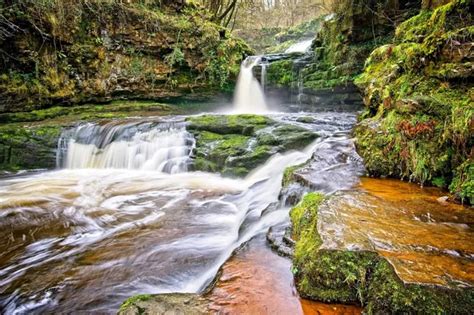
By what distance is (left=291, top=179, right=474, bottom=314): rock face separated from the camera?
179 centimetres

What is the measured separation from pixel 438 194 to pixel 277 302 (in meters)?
2.32

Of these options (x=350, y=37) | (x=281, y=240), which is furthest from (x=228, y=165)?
(x=350, y=37)

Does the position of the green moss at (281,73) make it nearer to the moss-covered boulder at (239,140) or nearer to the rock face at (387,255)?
the moss-covered boulder at (239,140)

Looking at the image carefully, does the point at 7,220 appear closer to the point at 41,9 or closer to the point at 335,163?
the point at 335,163

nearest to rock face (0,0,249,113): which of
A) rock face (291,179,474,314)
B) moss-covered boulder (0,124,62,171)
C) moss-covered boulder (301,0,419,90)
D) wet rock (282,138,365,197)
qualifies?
moss-covered boulder (0,124,62,171)

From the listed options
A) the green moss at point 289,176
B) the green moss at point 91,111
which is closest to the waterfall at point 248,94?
the green moss at point 91,111

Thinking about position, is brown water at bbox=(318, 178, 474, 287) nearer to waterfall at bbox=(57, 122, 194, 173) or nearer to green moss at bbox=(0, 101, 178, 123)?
waterfall at bbox=(57, 122, 194, 173)

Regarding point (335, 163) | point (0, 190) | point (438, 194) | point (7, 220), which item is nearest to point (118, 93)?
point (0, 190)

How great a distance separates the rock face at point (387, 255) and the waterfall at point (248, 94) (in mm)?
9065

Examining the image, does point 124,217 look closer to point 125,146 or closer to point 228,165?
point 228,165

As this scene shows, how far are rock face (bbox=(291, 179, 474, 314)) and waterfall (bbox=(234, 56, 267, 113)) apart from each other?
9.06 meters

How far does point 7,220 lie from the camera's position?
466 cm

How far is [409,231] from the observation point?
2.39 m

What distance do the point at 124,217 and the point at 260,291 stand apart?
3.12m
